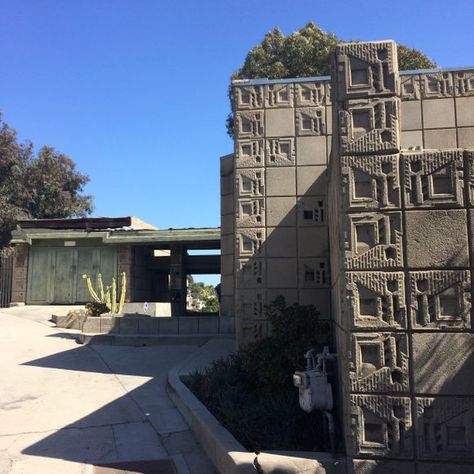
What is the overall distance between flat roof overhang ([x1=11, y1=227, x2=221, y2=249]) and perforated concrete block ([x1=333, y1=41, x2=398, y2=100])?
14.0 meters

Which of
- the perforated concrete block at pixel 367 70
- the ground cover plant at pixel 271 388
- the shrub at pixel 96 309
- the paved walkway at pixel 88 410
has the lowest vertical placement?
the paved walkway at pixel 88 410

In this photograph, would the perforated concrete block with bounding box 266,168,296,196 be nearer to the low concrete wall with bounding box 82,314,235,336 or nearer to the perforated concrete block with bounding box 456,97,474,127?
the perforated concrete block with bounding box 456,97,474,127

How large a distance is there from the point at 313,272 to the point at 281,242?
0.63m

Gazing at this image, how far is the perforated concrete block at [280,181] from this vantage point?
7.54 meters

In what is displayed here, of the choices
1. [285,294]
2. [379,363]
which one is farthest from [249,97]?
[379,363]

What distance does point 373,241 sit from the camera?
14.0ft

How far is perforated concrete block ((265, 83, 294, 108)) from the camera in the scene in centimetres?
773

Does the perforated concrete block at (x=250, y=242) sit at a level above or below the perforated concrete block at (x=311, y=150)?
below

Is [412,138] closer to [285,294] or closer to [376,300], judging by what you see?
[285,294]

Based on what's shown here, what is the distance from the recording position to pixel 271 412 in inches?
202

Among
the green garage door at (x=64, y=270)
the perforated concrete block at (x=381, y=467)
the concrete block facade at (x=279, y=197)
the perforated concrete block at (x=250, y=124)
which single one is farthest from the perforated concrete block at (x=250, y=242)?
the green garage door at (x=64, y=270)

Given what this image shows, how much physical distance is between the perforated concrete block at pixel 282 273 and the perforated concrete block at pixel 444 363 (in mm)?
3201

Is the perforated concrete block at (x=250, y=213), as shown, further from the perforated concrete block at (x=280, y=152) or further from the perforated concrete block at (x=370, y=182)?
the perforated concrete block at (x=370, y=182)

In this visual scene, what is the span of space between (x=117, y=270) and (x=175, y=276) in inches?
85.3
